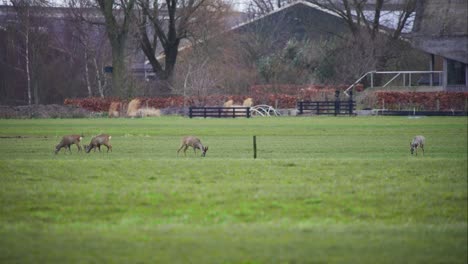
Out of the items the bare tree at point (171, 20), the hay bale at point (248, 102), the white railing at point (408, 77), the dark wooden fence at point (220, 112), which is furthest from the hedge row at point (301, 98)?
the dark wooden fence at point (220, 112)

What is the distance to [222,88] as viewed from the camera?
243ft

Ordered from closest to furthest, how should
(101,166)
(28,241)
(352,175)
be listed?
1. (28,241)
2. (352,175)
3. (101,166)

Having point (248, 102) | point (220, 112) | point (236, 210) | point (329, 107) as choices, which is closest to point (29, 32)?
point (248, 102)

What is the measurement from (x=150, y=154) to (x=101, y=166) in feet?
23.1

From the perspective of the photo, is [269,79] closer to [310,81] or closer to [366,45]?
[310,81]

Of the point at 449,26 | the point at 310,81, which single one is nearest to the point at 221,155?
the point at 449,26

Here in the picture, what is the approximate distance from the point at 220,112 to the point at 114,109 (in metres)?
10.3

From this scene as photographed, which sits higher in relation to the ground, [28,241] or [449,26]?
[449,26]

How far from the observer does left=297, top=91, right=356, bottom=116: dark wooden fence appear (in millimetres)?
61500

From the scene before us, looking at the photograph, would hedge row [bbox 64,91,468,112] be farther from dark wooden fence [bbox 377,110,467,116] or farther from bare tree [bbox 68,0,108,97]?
bare tree [bbox 68,0,108,97]

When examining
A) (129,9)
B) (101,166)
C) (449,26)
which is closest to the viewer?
(101,166)

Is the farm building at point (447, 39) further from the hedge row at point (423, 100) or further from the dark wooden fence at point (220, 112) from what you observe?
the dark wooden fence at point (220, 112)

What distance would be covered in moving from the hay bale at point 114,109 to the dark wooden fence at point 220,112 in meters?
7.53

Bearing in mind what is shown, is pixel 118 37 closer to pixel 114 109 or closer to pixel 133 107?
pixel 114 109
